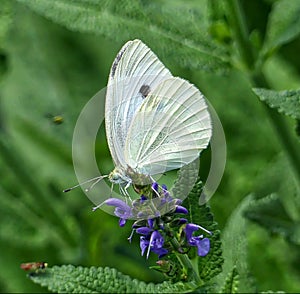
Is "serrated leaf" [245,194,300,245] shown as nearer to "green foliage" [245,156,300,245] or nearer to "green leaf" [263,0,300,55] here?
"green foliage" [245,156,300,245]

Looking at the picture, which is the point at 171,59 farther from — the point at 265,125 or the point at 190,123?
the point at 265,125

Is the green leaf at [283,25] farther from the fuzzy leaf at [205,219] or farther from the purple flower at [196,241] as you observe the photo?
the purple flower at [196,241]

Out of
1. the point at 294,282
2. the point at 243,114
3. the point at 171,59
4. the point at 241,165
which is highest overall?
the point at 171,59

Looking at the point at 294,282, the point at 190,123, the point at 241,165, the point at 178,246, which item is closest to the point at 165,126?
the point at 190,123

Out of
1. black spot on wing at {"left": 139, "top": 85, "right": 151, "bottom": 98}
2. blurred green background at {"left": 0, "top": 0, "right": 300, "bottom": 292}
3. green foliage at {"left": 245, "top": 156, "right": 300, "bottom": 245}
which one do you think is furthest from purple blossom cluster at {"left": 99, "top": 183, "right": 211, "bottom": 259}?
blurred green background at {"left": 0, "top": 0, "right": 300, "bottom": 292}

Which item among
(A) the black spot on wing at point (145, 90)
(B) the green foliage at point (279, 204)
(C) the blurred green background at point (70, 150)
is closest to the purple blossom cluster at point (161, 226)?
(A) the black spot on wing at point (145, 90)

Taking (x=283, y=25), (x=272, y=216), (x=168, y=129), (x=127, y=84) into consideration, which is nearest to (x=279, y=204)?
(x=272, y=216)
